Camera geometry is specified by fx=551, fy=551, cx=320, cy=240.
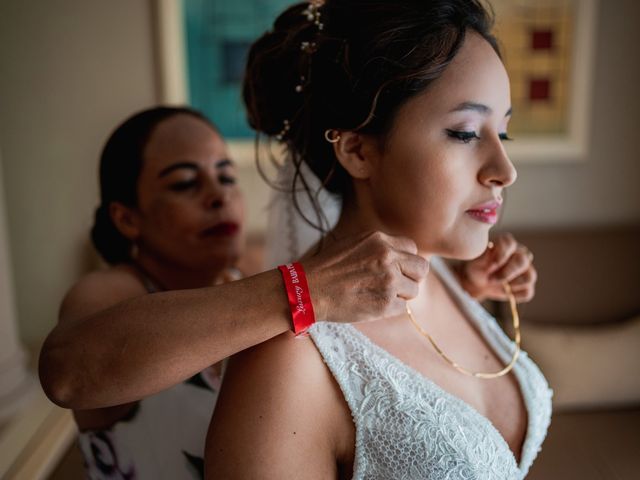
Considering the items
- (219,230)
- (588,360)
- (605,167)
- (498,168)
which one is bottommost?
(588,360)

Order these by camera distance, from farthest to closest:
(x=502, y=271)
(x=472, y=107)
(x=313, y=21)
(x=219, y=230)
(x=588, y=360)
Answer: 1. (x=588, y=360)
2. (x=219, y=230)
3. (x=502, y=271)
4. (x=313, y=21)
5. (x=472, y=107)

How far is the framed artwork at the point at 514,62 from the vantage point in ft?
6.69

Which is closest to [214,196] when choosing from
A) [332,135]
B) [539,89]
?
[332,135]

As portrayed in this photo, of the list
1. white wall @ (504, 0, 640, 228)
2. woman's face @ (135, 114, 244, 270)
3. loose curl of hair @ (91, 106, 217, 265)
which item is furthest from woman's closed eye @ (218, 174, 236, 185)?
white wall @ (504, 0, 640, 228)

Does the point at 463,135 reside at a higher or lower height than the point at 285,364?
higher

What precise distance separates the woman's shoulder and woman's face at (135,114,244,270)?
0.37 ft

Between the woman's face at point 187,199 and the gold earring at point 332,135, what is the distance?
1.47 feet

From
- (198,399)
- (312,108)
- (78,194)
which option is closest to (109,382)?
(198,399)

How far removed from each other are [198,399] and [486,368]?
1.81 feet

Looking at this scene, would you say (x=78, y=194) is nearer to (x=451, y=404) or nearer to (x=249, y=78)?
(x=249, y=78)

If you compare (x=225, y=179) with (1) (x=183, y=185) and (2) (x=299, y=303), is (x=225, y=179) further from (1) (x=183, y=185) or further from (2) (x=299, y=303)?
(2) (x=299, y=303)

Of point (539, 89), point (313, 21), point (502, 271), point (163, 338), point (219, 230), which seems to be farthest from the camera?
point (539, 89)

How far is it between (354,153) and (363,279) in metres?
0.24

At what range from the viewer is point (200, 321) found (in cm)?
68
